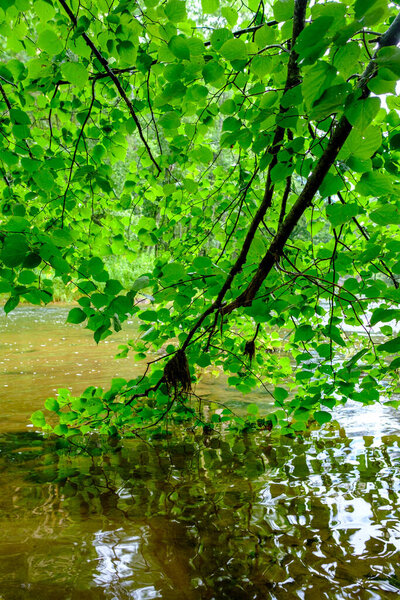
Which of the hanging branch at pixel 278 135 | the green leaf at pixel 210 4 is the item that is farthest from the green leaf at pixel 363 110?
the green leaf at pixel 210 4

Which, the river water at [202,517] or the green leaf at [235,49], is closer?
the green leaf at [235,49]

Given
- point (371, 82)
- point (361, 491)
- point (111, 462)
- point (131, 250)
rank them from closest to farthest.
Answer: point (371, 82) < point (361, 491) < point (131, 250) < point (111, 462)

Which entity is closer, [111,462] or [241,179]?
[241,179]

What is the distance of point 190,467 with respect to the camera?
2.70 metres

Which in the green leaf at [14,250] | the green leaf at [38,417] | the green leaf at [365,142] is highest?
the green leaf at [365,142]

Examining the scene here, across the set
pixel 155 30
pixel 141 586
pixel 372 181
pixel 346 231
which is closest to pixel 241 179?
pixel 346 231

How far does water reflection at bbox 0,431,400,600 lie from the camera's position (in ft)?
5.24

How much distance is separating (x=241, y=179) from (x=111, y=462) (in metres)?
2.26

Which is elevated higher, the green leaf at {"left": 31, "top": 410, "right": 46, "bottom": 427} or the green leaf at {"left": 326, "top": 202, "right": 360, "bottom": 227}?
the green leaf at {"left": 326, "top": 202, "right": 360, "bottom": 227}

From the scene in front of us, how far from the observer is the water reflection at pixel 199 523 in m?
1.60

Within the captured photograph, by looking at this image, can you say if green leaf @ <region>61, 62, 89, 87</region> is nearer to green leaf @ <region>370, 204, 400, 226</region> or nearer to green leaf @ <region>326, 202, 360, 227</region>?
green leaf @ <region>326, 202, 360, 227</region>

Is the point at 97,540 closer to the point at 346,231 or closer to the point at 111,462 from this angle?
the point at 111,462

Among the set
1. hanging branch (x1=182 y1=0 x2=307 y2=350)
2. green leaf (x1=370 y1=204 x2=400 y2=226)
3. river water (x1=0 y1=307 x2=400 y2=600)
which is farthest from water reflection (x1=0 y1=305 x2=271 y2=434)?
green leaf (x1=370 y1=204 x2=400 y2=226)

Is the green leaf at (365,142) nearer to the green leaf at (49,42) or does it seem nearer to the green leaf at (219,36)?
the green leaf at (219,36)
